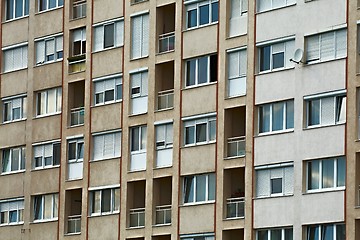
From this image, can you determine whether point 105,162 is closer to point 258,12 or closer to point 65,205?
point 65,205

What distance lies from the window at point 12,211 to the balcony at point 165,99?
39.1 ft

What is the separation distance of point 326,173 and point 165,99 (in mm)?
12027

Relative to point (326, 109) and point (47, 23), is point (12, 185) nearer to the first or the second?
point (47, 23)

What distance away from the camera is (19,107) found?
79.4 metres

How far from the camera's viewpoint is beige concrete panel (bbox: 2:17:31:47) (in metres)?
79.9

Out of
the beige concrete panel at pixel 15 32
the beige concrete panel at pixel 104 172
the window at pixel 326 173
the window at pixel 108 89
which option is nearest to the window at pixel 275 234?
the window at pixel 326 173

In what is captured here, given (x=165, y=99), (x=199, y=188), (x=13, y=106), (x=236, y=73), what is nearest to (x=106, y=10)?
(x=165, y=99)

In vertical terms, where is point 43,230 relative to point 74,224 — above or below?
below

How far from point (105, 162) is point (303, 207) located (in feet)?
47.6

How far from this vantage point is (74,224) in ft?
245

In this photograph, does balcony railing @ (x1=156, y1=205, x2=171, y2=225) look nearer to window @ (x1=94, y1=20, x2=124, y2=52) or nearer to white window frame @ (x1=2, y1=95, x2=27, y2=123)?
window @ (x1=94, y1=20, x2=124, y2=52)

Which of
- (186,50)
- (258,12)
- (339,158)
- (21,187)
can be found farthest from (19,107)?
(339,158)

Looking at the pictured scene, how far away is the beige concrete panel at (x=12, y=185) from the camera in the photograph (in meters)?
78.2

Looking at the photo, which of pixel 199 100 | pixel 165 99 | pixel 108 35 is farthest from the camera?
pixel 108 35
